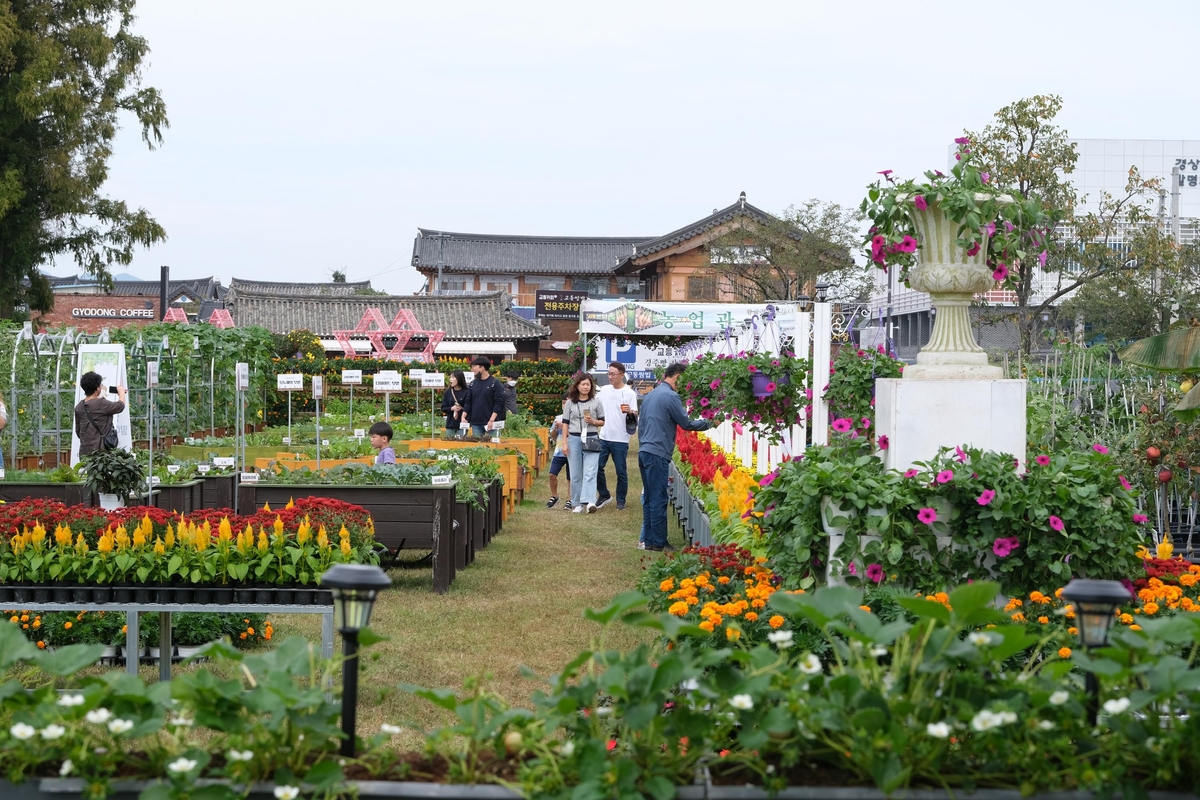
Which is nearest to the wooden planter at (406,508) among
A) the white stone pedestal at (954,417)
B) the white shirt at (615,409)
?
the white shirt at (615,409)

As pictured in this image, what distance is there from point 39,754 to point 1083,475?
12.0ft

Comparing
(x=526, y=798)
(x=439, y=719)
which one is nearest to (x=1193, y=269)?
(x=439, y=719)

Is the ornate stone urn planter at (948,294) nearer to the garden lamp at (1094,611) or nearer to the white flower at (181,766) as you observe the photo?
the garden lamp at (1094,611)

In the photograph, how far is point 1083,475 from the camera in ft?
14.7

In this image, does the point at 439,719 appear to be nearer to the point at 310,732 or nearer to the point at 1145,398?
the point at 310,732

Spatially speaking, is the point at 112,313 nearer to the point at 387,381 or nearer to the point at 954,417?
the point at 387,381

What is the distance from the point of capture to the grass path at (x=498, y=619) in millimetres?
5445

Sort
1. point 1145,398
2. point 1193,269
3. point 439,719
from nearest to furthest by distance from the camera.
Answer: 1. point 439,719
2. point 1145,398
3. point 1193,269

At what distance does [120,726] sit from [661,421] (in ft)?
25.3

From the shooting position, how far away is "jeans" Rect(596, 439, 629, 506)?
1183cm

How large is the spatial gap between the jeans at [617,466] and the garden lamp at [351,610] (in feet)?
30.2

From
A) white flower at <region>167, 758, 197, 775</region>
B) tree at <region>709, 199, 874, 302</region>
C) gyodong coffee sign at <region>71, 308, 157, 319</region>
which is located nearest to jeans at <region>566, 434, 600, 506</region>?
white flower at <region>167, 758, 197, 775</region>

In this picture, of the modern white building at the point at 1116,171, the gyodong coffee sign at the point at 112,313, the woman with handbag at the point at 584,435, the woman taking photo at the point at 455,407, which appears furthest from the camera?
the gyodong coffee sign at the point at 112,313

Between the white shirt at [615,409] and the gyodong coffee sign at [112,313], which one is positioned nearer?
the white shirt at [615,409]
